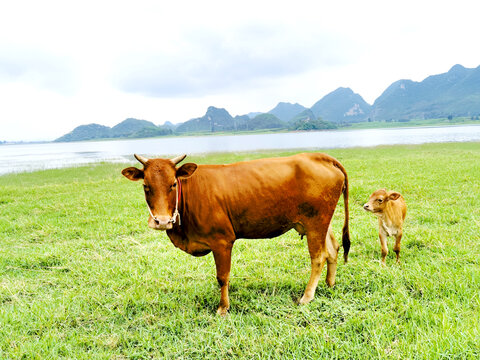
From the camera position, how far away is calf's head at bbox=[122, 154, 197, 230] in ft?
11.7

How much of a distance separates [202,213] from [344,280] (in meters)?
2.44

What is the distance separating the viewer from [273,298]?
4.27 m

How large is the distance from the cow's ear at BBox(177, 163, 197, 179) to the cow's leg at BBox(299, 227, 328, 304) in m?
1.84

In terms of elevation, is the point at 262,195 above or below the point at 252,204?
above

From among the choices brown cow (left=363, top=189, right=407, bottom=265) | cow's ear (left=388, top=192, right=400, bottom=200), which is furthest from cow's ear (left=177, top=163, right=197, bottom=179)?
cow's ear (left=388, top=192, right=400, bottom=200)

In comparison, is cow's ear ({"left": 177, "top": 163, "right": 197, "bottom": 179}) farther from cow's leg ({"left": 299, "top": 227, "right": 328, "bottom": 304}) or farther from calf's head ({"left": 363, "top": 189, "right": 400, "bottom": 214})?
calf's head ({"left": 363, "top": 189, "right": 400, "bottom": 214})

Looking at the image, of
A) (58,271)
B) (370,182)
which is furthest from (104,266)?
(370,182)

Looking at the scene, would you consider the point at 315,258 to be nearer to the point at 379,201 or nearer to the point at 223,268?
the point at 223,268

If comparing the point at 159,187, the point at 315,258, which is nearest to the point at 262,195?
the point at 315,258

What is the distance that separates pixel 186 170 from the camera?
152 inches

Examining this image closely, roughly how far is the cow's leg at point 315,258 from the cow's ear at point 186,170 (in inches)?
72.6

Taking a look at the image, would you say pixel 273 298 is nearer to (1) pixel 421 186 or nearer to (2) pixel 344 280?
(2) pixel 344 280

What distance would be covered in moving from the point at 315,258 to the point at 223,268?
4.32ft

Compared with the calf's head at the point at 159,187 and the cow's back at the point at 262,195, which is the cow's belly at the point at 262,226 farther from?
the calf's head at the point at 159,187
